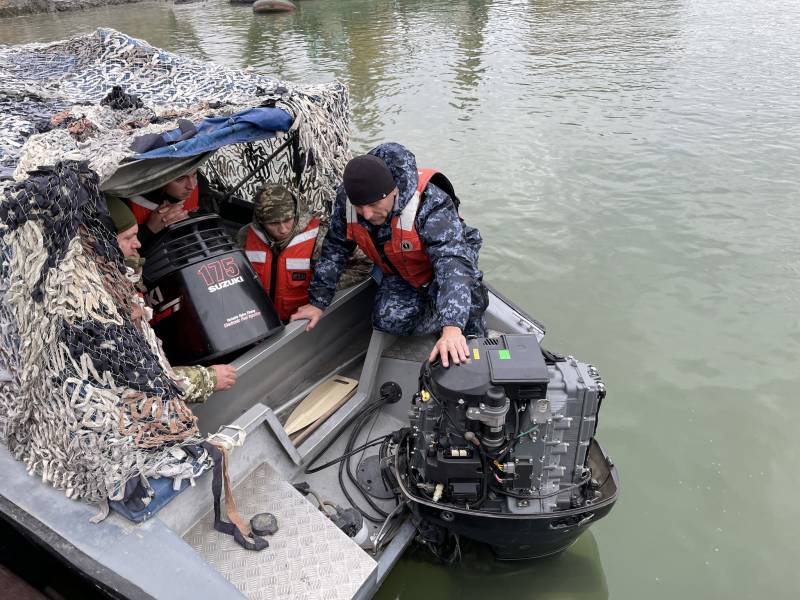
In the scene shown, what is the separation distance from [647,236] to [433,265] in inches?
158

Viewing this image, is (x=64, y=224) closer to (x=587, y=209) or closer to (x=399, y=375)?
(x=399, y=375)

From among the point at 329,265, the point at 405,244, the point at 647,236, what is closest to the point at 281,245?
the point at 329,265

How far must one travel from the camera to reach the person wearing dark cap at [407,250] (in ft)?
8.91

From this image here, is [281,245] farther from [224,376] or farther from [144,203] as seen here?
[224,376]

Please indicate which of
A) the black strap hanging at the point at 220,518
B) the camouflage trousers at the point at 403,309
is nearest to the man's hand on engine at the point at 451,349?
the camouflage trousers at the point at 403,309

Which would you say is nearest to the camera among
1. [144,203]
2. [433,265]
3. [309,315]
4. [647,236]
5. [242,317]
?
[242,317]

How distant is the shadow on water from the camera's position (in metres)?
2.95

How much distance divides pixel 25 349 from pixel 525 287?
4279 mm

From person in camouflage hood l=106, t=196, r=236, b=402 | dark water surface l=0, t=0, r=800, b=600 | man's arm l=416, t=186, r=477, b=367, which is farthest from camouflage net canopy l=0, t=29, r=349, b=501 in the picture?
dark water surface l=0, t=0, r=800, b=600

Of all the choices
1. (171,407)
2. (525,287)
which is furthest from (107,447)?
(525,287)

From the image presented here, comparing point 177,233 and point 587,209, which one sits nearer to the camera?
point 177,233

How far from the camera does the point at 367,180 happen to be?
270 centimetres

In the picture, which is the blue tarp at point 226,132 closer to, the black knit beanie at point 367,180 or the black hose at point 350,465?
the black knit beanie at point 367,180

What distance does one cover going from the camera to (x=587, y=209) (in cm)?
663
